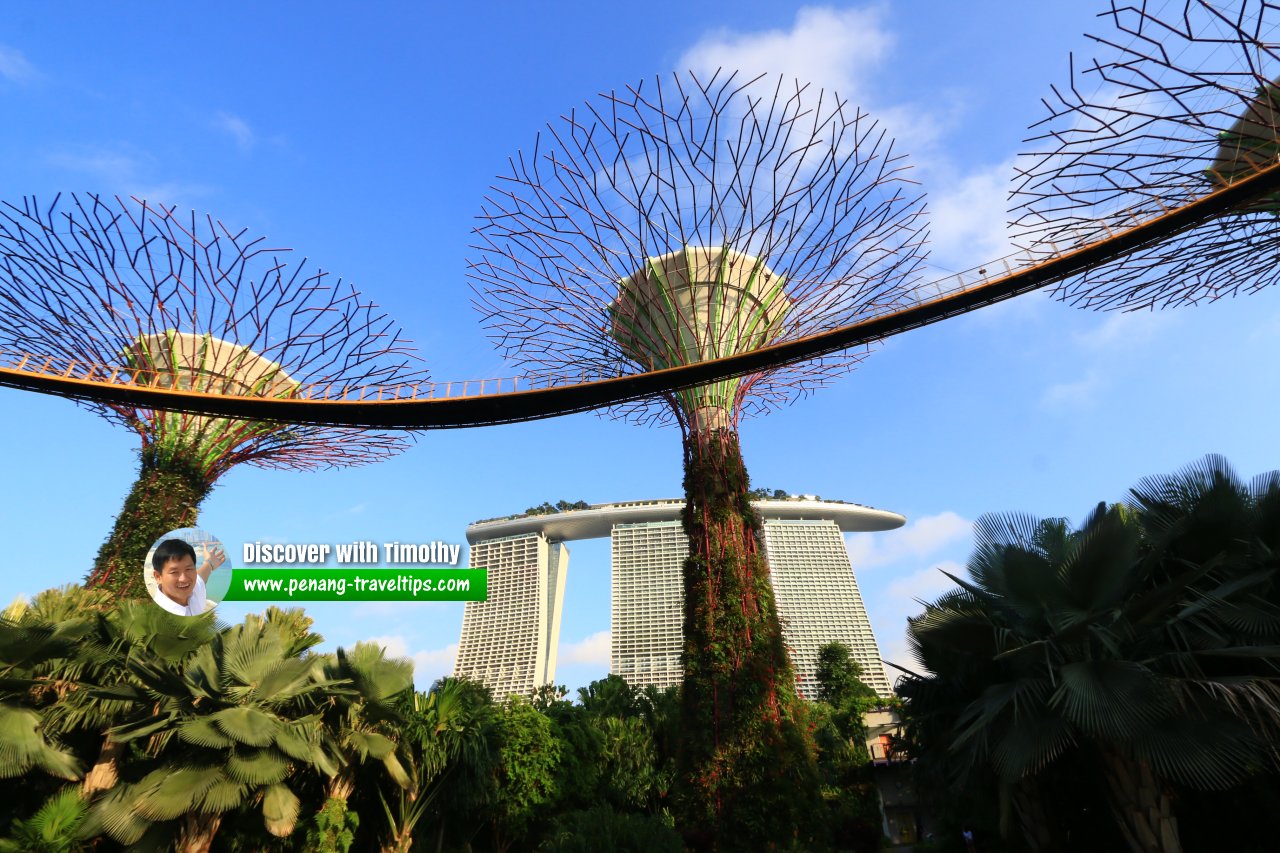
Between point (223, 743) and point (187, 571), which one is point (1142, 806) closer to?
point (223, 743)

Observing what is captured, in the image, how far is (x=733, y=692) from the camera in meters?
14.0

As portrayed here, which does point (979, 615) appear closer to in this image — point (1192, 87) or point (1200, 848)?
point (1200, 848)

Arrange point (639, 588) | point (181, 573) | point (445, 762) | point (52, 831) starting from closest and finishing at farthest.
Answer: point (52, 831)
point (445, 762)
point (181, 573)
point (639, 588)

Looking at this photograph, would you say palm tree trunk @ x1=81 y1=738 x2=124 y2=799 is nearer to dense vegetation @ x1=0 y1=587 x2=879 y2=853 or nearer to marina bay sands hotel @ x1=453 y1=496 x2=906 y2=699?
dense vegetation @ x1=0 y1=587 x2=879 y2=853

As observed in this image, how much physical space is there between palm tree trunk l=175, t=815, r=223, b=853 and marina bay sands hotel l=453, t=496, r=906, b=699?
100m

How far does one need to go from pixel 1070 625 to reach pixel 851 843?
38.4 ft

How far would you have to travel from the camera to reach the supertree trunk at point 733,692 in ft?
42.9

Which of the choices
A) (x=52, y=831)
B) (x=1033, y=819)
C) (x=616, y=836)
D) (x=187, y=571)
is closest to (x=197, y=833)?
(x=52, y=831)

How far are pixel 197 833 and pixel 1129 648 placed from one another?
1421cm

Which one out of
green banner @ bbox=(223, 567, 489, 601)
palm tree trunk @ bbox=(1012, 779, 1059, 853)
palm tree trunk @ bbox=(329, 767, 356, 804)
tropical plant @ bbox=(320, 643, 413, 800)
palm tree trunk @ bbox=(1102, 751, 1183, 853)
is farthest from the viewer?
green banner @ bbox=(223, 567, 489, 601)

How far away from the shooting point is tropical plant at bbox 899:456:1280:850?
8969 mm

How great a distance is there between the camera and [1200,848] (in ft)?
37.1

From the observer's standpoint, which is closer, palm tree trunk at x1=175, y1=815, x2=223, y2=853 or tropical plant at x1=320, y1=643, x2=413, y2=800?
palm tree trunk at x1=175, y1=815, x2=223, y2=853

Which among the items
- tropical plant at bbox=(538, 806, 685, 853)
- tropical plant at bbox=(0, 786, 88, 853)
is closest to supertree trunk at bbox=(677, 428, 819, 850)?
tropical plant at bbox=(538, 806, 685, 853)
